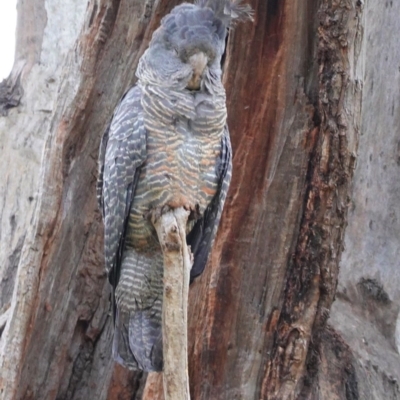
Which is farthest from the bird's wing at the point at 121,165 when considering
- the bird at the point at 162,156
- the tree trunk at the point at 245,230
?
the tree trunk at the point at 245,230

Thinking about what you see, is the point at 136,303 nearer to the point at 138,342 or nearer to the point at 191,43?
the point at 138,342

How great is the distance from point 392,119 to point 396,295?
1070 millimetres

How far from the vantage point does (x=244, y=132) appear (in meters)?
3.65

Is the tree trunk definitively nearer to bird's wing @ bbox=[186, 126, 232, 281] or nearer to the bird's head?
bird's wing @ bbox=[186, 126, 232, 281]

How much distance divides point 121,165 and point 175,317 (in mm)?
681

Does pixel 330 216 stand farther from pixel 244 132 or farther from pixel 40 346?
pixel 40 346

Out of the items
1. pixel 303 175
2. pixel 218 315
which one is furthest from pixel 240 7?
pixel 218 315

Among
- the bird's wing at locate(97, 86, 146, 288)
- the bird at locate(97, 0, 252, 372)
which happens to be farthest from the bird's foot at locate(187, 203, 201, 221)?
the bird's wing at locate(97, 86, 146, 288)

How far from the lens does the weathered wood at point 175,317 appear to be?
2.66 meters

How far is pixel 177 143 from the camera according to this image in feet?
9.66

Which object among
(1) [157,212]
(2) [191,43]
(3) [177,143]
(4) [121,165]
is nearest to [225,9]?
(2) [191,43]

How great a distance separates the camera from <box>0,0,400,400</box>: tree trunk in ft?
11.2

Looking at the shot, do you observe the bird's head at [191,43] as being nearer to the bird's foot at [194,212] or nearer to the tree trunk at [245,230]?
the bird's foot at [194,212]

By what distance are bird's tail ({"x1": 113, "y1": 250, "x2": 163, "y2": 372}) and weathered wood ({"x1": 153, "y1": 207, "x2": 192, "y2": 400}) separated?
372mm
